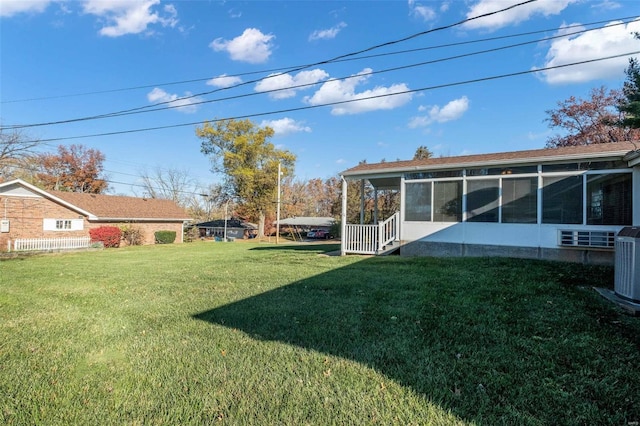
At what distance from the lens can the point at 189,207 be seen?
49.4 metres

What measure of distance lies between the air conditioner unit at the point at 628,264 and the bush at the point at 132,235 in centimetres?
2853

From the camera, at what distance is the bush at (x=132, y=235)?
26278 millimetres

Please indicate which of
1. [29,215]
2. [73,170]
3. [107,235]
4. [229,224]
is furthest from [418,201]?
[73,170]

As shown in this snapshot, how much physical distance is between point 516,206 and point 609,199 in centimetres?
197

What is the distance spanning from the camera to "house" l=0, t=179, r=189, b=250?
21.5 m

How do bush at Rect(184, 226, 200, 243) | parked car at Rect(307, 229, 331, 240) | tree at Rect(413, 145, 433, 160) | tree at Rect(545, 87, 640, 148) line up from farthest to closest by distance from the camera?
parked car at Rect(307, 229, 331, 240)
bush at Rect(184, 226, 200, 243)
tree at Rect(413, 145, 433, 160)
tree at Rect(545, 87, 640, 148)

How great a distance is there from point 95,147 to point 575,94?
154 feet

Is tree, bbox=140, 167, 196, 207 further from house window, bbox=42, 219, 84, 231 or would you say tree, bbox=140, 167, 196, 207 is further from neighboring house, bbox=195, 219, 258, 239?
house window, bbox=42, 219, 84, 231

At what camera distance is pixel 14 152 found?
26500 mm

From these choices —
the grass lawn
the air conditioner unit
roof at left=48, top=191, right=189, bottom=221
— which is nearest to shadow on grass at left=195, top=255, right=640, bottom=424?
the grass lawn

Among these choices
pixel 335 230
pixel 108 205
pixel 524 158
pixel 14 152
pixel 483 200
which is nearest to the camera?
pixel 524 158

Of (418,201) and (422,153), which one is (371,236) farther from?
(422,153)

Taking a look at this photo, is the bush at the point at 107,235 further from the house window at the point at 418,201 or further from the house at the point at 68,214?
the house window at the point at 418,201

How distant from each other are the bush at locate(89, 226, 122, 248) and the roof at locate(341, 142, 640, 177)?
20355 millimetres
